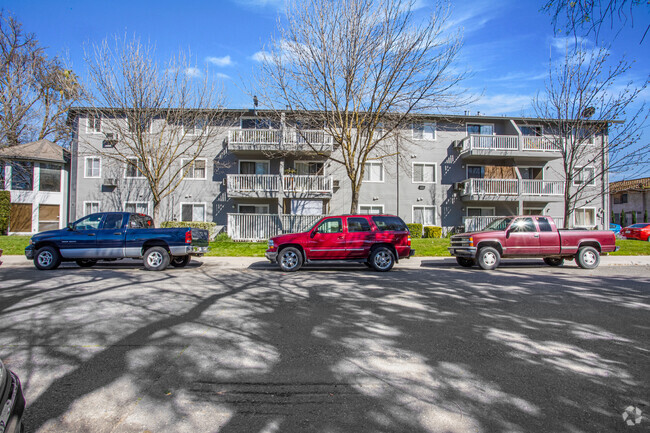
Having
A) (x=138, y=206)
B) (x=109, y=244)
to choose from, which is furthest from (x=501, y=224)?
(x=138, y=206)

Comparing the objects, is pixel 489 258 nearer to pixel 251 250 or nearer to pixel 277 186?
pixel 251 250

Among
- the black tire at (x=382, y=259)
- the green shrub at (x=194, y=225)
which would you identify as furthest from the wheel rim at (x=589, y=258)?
the green shrub at (x=194, y=225)

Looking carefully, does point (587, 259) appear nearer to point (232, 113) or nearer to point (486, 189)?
point (486, 189)

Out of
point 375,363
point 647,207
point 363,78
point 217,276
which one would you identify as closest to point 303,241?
point 217,276

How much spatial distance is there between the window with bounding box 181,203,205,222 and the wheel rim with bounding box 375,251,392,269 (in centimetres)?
1582

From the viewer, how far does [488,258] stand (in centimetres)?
1198

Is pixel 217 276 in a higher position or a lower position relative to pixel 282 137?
lower

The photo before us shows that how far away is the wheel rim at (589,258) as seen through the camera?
12281mm

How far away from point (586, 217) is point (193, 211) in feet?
88.8

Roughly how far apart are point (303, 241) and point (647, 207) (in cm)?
4441

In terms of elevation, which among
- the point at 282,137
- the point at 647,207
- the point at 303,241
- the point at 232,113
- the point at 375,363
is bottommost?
the point at 375,363

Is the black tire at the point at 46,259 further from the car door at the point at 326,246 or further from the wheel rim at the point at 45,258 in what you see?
the car door at the point at 326,246

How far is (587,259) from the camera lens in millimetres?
12305

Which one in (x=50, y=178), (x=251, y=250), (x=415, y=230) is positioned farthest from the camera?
(x=50, y=178)
